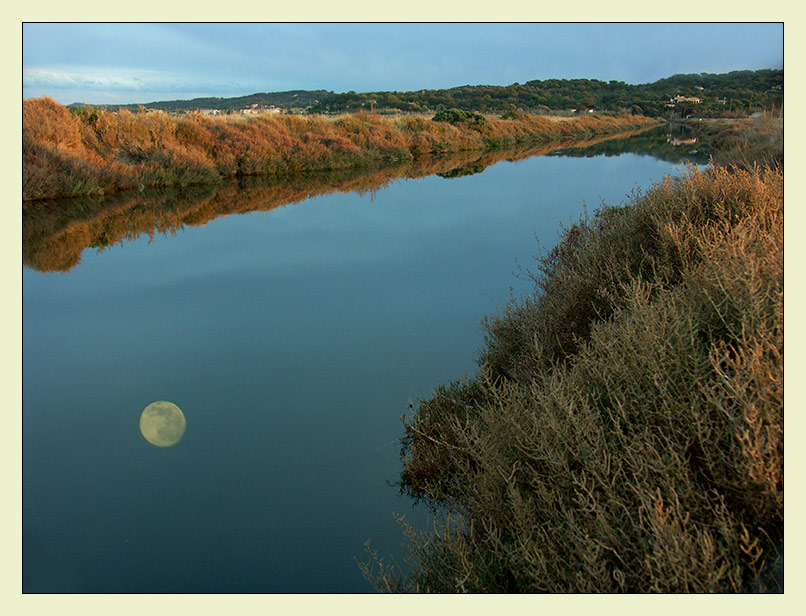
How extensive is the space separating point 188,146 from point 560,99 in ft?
173

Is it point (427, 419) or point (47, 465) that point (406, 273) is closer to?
point (427, 419)

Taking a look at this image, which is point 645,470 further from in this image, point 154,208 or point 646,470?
point 154,208

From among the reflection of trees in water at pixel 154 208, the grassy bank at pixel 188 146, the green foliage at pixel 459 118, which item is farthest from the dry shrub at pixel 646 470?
the green foliage at pixel 459 118

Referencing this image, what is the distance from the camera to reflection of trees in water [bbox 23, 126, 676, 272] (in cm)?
902

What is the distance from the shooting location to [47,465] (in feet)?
12.6

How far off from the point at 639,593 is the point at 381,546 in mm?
1524

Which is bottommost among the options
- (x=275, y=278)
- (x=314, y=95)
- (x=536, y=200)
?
(x=275, y=278)

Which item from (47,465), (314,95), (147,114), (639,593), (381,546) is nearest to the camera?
(639,593)

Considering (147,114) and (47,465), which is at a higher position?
(147,114)

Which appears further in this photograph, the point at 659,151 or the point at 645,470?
the point at 659,151

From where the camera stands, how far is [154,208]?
12.1m

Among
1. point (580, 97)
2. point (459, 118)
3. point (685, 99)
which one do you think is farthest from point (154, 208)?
point (580, 97)

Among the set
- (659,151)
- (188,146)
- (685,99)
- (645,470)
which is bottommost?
(645,470)

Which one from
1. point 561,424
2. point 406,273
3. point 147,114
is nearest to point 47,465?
point 561,424
